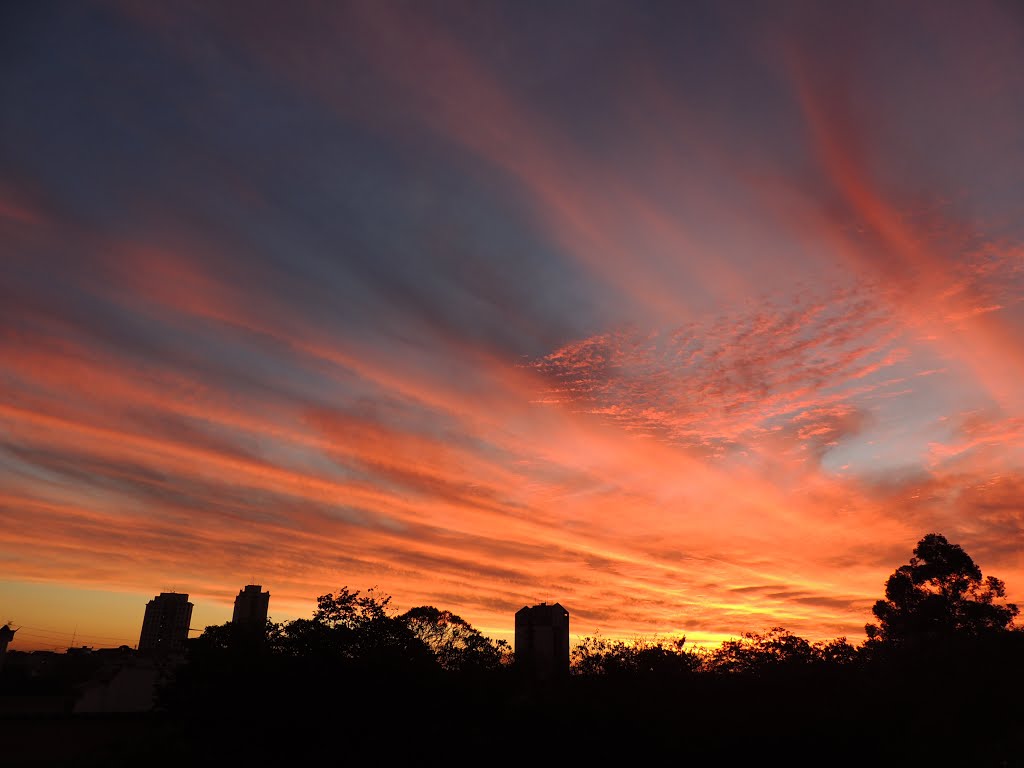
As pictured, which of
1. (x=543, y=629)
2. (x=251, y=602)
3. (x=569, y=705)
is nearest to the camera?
(x=569, y=705)

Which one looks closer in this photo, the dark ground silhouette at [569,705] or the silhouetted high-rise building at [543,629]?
the dark ground silhouette at [569,705]

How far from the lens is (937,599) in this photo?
192 feet

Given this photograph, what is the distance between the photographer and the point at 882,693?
96.6 ft

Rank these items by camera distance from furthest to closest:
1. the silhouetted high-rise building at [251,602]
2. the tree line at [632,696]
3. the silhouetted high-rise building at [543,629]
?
the silhouetted high-rise building at [251,602]
the silhouetted high-rise building at [543,629]
the tree line at [632,696]

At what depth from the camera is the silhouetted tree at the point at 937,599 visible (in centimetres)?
5628

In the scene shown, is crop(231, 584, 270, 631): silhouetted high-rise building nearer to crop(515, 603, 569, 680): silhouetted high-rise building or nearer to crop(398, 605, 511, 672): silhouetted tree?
crop(515, 603, 569, 680): silhouetted high-rise building

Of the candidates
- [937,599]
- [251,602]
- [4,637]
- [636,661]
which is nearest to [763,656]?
[636,661]

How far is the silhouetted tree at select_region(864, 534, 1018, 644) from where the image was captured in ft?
185

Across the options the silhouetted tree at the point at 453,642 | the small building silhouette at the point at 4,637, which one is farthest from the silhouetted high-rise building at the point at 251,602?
the silhouetted tree at the point at 453,642

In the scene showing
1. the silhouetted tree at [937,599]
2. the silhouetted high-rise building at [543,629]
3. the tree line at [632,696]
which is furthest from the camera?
the silhouetted high-rise building at [543,629]

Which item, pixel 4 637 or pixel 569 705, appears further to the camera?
pixel 4 637

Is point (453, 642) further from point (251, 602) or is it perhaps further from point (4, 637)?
point (251, 602)

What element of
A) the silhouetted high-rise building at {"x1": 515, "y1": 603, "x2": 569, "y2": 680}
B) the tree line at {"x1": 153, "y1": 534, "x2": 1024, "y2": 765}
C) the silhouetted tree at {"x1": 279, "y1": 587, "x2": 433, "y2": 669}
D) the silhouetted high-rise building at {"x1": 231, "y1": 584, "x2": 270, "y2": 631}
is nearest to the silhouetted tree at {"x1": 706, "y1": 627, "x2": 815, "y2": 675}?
the tree line at {"x1": 153, "y1": 534, "x2": 1024, "y2": 765}

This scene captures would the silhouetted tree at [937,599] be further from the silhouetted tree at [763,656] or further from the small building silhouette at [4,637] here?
the small building silhouette at [4,637]
